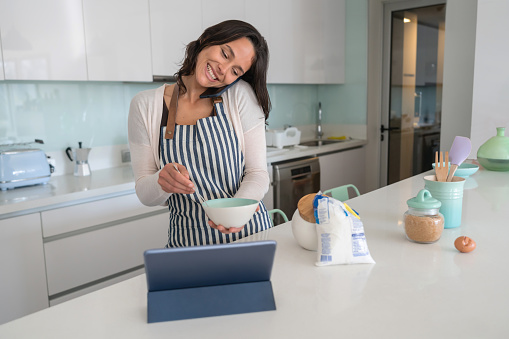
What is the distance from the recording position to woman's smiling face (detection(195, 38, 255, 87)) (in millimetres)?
1467

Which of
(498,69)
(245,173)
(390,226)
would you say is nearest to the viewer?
(390,226)

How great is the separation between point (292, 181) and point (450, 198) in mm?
2133

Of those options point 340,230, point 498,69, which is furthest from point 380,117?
point 340,230

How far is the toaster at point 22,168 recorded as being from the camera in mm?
2250

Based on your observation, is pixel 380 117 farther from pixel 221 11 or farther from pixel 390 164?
pixel 221 11

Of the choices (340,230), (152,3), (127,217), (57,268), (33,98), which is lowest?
(57,268)

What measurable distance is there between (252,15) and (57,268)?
7.59 ft

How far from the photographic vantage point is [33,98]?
8.66 ft

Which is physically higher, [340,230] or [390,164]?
[340,230]

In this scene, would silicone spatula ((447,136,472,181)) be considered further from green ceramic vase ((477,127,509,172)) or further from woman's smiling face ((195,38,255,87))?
woman's smiling face ((195,38,255,87))

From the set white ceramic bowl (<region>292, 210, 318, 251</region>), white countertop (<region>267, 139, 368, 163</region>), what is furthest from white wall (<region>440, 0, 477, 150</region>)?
white ceramic bowl (<region>292, 210, 318, 251</region>)

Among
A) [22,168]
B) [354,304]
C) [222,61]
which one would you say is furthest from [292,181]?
[354,304]

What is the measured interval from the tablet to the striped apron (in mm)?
605

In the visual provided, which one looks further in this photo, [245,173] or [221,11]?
[221,11]
